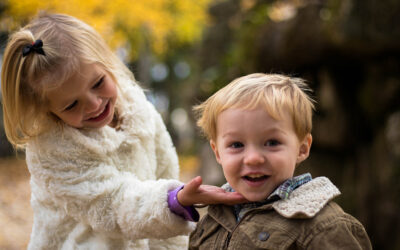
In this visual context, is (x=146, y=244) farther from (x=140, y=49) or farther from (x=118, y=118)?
(x=140, y=49)

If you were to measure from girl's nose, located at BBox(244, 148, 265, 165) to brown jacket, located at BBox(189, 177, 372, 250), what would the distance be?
16cm

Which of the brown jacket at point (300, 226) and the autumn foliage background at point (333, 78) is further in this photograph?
the autumn foliage background at point (333, 78)

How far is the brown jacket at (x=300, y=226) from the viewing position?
1.41 m

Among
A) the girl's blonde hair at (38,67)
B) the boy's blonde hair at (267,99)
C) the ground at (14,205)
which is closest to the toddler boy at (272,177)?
the boy's blonde hair at (267,99)

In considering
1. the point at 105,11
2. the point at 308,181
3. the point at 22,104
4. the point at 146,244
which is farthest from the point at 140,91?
the point at 105,11

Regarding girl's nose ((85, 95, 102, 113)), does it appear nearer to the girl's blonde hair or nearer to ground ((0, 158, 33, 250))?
the girl's blonde hair

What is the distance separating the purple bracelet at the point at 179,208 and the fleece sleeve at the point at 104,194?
0.02 metres

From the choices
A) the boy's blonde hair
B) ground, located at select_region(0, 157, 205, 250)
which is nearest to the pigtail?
the boy's blonde hair

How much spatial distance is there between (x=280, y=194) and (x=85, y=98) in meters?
0.92

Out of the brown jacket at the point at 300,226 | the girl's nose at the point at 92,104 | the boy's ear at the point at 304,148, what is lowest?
the brown jacket at the point at 300,226

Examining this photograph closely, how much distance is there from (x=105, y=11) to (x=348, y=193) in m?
5.70

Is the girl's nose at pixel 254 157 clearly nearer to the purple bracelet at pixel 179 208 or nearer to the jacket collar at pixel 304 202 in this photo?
the jacket collar at pixel 304 202

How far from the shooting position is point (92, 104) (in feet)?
6.19

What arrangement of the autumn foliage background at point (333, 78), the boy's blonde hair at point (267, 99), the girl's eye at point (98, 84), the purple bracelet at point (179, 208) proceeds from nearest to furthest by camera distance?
1. the boy's blonde hair at point (267, 99)
2. the purple bracelet at point (179, 208)
3. the girl's eye at point (98, 84)
4. the autumn foliage background at point (333, 78)
